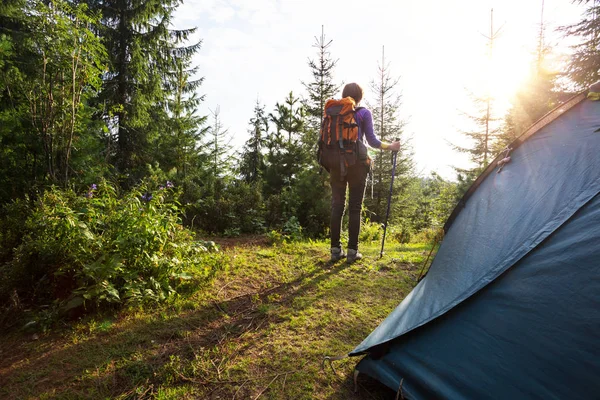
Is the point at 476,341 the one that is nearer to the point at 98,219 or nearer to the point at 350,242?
the point at 350,242

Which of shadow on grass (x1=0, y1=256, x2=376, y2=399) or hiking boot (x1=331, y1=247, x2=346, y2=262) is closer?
shadow on grass (x1=0, y1=256, x2=376, y2=399)

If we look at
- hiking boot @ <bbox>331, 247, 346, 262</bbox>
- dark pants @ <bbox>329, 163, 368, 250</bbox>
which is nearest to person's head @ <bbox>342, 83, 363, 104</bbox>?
dark pants @ <bbox>329, 163, 368, 250</bbox>

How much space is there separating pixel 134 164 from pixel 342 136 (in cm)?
1041

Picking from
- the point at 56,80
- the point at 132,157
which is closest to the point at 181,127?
the point at 132,157

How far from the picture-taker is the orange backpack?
3.67 metres

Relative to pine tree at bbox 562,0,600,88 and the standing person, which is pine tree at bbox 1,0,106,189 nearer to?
the standing person

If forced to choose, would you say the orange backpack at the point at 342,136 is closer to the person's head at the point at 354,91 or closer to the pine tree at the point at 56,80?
the person's head at the point at 354,91

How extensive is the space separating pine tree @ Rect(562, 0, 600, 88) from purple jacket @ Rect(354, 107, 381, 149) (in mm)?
12524

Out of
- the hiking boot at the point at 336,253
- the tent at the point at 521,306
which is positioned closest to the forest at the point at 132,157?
the hiking boot at the point at 336,253

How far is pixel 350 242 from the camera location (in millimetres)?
4137

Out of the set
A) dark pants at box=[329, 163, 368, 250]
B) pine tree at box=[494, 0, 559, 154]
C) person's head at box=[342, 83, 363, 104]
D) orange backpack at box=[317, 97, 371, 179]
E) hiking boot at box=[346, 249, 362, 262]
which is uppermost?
pine tree at box=[494, 0, 559, 154]

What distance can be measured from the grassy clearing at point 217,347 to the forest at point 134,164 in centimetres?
26

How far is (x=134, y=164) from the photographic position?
444 inches

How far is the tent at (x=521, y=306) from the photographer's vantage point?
1303 millimetres
